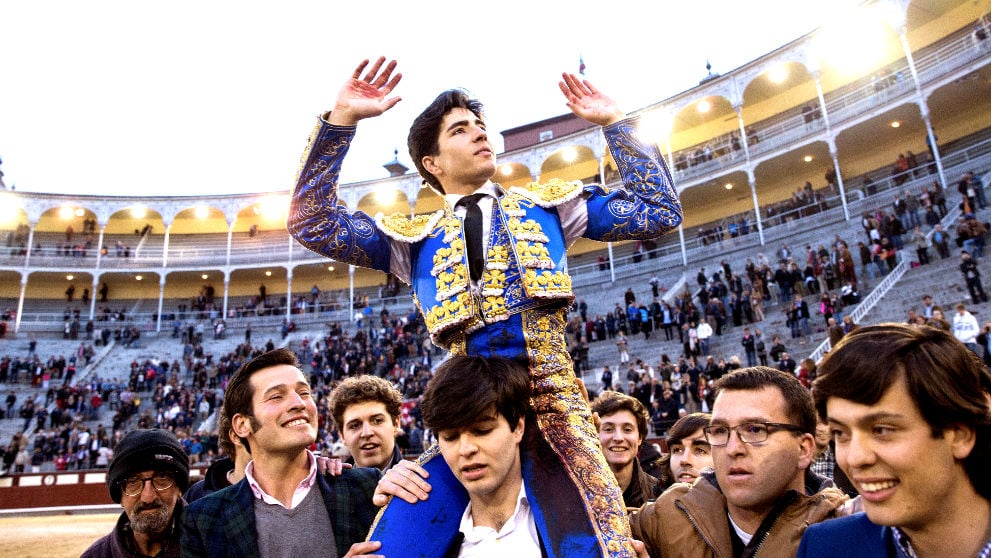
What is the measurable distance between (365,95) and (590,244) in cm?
2733

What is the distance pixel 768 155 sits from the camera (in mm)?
23125

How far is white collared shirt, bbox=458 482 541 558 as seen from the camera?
1700 millimetres

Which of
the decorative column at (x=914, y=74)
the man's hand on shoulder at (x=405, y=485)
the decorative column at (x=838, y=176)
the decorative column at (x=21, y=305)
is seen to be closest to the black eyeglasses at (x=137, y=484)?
the man's hand on shoulder at (x=405, y=485)

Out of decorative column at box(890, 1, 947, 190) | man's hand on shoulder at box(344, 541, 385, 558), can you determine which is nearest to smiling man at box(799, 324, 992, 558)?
man's hand on shoulder at box(344, 541, 385, 558)

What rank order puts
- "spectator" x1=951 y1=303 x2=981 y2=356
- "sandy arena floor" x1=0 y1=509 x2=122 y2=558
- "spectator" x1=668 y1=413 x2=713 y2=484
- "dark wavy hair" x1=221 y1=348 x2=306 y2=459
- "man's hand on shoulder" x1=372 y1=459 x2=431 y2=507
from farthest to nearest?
"spectator" x1=951 y1=303 x2=981 y2=356, "sandy arena floor" x1=0 y1=509 x2=122 y2=558, "spectator" x1=668 y1=413 x2=713 y2=484, "dark wavy hair" x1=221 y1=348 x2=306 y2=459, "man's hand on shoulder" x1=372 y1=459 x2=431 y2=507

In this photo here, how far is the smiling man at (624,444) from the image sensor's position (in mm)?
3645

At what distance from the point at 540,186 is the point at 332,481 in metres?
1.48

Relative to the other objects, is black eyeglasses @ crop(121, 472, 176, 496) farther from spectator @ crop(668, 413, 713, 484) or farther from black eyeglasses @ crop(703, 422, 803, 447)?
spectator @ crop(668, 413, 713, 484)

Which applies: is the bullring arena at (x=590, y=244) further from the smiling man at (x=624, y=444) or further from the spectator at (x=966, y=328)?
the smiling man at (x=624, y=444)

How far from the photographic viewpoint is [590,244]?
29.1 meters

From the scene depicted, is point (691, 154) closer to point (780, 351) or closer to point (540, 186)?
point (780, 351)

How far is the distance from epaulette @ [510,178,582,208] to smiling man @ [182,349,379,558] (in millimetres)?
1274

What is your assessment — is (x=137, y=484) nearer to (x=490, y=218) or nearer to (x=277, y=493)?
(x=277, y=493)

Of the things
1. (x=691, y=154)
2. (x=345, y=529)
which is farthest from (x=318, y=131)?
(x=691, y=154)
